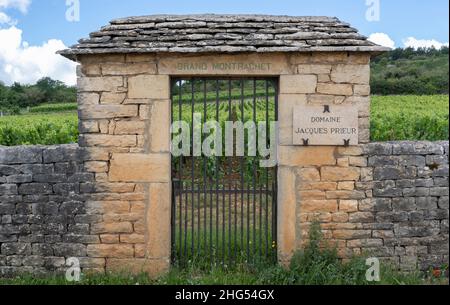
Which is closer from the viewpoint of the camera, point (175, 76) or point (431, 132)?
point (175, 76)

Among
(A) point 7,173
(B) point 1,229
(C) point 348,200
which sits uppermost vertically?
(A) point 7,173

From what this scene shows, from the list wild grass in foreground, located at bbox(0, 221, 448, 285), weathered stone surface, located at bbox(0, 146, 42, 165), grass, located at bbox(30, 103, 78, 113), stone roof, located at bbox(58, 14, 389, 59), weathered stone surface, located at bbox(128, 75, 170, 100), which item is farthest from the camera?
grass, located at bbox(30, 103, 78, 113)

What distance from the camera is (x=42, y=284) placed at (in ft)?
16.0

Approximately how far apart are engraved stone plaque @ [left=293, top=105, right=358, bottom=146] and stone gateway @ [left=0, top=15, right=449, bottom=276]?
1cm

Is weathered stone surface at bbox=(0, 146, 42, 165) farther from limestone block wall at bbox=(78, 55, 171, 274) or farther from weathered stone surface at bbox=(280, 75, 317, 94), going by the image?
weathered stone surface at bbox=(280, 75, 317, 94)

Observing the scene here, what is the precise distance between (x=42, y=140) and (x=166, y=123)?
27.0ft

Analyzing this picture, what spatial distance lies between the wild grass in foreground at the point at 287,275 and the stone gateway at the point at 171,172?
0.16m

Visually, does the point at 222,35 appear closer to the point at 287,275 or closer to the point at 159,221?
the point at 159,221

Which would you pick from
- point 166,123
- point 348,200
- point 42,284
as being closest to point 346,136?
point 348,200

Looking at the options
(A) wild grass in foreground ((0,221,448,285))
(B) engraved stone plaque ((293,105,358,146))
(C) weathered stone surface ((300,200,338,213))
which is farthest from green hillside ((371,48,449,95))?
(A) wild grass in foreground ((0,221,448,285))

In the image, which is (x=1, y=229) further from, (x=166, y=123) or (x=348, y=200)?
(x=348, y=200)

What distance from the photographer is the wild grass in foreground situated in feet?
15.5

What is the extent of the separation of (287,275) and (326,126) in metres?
1.85

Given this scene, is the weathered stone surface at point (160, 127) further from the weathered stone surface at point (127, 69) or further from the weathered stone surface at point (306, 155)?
the weathered stone surface at point (306, 155)
